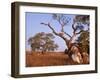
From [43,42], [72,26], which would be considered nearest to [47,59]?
[43,42]

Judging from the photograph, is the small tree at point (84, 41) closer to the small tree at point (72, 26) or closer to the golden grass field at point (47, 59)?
the small tree at point (72, 26)

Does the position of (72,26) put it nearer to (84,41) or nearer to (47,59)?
(84,41)

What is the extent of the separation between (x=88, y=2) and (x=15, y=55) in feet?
2.83

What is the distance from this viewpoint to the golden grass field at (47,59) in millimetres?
1972

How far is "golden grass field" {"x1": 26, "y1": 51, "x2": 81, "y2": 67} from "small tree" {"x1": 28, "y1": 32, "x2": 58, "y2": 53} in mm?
43

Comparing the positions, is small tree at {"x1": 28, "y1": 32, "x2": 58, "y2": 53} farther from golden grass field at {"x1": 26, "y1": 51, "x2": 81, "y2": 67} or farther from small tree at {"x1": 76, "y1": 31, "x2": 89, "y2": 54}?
small tree at {"x1": 76, "y1": 31, "x2": 89, "y2": 54}

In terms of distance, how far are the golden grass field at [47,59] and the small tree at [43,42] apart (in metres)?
0.04

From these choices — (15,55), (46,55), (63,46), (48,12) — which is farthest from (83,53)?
(15,55)

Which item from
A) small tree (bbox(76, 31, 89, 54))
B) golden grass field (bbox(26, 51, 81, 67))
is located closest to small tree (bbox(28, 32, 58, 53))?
golden grass field (bbox(26, 51, 81, 67))

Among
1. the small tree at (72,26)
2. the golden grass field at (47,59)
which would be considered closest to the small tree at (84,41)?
the small tree at (72,26)

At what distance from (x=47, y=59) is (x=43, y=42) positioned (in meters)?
0.15

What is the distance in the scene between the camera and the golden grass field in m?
1.97

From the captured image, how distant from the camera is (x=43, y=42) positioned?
6.64 ft

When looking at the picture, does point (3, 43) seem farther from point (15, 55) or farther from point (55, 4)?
point (55, 4)
